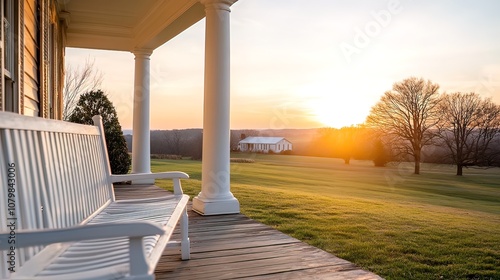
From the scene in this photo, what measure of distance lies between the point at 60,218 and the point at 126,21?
5.94 m

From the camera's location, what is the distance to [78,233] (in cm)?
126

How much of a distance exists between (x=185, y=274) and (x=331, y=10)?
11.9 m

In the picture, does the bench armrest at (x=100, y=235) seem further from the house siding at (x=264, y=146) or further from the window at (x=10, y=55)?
the house siding at (x=264, y=146)

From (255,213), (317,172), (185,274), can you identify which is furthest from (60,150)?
(317,172)

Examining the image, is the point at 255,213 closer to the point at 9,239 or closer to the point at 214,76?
the point at 214,76

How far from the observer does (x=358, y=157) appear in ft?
65.6

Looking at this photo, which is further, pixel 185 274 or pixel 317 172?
pixel 317 172

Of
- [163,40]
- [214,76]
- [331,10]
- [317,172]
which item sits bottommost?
[317,172]

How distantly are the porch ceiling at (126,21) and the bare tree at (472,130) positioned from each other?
10849mm

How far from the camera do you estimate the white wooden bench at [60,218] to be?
1.28 meters

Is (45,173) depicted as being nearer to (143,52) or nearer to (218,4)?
(218,4)

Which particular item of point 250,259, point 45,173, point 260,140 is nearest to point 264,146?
point 260,140

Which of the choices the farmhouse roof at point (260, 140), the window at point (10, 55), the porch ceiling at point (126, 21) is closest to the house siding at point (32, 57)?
the window at point (10, 55)

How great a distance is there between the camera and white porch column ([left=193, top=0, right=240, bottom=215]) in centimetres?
486
